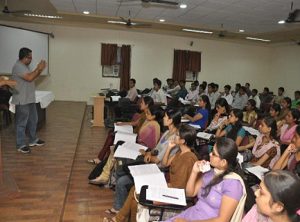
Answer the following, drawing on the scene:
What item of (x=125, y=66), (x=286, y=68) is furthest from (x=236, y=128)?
(x=286, y=68)

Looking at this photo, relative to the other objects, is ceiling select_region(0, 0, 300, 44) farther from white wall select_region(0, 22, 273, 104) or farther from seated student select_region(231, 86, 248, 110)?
seated student select_region(231, 86, 248, 110)

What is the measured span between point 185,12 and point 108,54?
146 inches

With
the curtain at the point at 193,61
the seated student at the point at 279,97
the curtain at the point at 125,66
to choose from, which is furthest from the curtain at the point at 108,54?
the seated student at the point at 279,97

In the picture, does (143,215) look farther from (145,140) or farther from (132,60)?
(132,60)

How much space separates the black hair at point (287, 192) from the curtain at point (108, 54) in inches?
337

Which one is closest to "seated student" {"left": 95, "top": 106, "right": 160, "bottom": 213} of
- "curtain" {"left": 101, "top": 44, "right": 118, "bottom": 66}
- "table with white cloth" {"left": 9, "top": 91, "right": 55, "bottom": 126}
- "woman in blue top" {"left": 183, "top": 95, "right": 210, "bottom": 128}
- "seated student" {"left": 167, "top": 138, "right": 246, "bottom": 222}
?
"seated student" {"left": 167, "top": 138, "right": 246, "bottom": 222}

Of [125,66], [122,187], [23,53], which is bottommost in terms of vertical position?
[122,187]

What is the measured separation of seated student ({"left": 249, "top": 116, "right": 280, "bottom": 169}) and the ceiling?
3.58 meters

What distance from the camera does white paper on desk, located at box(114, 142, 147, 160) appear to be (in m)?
2.53

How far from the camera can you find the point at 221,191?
1518 millimetres

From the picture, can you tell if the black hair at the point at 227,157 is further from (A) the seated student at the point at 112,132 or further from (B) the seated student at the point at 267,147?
(A) the seated student at the point at 112,132

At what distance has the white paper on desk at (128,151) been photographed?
2526 millimetres

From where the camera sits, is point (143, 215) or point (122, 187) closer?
point (143, 215)

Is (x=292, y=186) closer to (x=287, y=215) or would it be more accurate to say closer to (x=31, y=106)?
(x=287, y=215)
